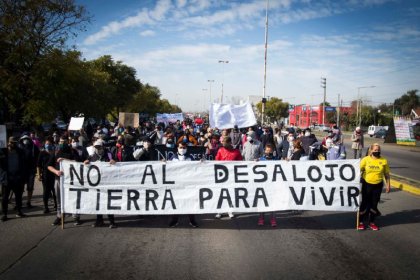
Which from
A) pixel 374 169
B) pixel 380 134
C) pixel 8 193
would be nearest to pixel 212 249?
pixel 374 169

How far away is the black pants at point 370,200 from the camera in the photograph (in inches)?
271

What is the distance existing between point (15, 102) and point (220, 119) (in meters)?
14.8

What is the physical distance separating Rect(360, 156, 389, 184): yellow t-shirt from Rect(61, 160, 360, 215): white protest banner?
0.17m

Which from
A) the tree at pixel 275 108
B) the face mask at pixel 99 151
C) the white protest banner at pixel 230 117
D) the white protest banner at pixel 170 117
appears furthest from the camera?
the tree at pixel 275 108

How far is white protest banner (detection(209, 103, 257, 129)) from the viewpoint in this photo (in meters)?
14.4

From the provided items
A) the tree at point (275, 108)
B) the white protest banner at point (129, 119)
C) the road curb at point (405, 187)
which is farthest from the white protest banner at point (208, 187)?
the tree at point (275, 108)

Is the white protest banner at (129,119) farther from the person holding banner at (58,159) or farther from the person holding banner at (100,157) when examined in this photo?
the person holding banner at (58,159)

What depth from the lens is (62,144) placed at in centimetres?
731

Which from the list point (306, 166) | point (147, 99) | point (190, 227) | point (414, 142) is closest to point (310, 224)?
point (306, 166)

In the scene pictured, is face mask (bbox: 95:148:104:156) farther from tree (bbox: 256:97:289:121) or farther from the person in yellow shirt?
tree (bbox: 256:97:289:121)

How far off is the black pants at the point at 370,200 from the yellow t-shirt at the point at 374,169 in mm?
113

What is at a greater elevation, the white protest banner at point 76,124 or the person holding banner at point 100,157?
the white protest banner at point 76,124

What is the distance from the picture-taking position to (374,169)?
687 centimetres

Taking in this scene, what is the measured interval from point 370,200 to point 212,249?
3544 mm
